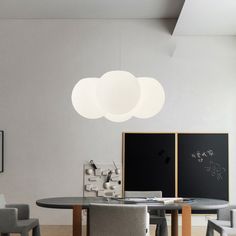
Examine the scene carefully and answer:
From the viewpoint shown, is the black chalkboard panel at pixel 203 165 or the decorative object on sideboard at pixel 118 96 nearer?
the decorative object on sideboard at pixel 118 96

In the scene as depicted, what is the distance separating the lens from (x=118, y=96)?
4.78 metres

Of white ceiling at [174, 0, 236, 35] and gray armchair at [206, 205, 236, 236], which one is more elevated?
white ceiling at [174, 0, 236, 35]

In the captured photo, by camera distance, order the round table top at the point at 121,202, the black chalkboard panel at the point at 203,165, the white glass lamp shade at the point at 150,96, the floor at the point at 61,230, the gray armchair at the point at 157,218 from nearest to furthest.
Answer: the round table top at the point at 121,202 < the white glass lamp shade at the point at 150,96 < the gray armchair at the point at 157,218 < the floor at the point at 61,230 < the black chalkboard panel at the point at 203,165

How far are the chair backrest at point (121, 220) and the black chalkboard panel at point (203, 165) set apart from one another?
11.4 feet

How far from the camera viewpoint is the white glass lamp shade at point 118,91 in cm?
475

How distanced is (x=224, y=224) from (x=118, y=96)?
6.09 feet

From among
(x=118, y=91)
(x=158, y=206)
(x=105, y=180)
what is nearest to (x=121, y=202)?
(x=158, y=206)

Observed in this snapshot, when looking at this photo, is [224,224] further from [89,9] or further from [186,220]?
[89,9]

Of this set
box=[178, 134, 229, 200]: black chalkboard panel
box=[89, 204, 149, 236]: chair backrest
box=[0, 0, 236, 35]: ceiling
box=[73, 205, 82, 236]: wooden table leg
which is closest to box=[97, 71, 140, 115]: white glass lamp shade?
box=[89, 204, 149, 236]: chair backrest

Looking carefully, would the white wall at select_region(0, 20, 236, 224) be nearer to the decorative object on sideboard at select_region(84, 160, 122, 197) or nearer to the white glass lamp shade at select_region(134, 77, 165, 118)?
the decorative object on sideboard at select_region(84, 160, 122, 197)

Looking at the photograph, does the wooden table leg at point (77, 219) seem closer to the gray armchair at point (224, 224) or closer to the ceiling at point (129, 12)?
the gray armchair at point (224, 224)

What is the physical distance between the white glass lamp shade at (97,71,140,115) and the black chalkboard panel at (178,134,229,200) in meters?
3.28

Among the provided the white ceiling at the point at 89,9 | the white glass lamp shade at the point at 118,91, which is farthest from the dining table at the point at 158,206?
the white ceiling at the point at 89,9

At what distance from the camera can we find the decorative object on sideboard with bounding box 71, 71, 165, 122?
15.6 ft
